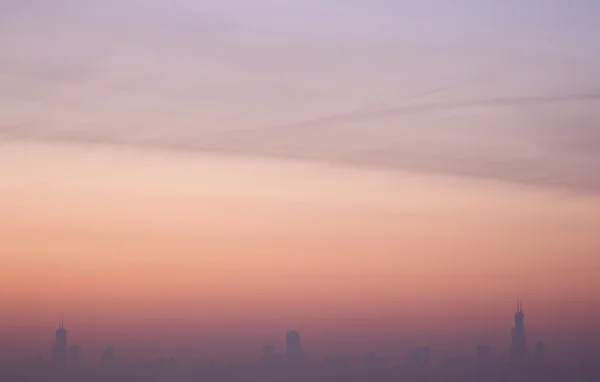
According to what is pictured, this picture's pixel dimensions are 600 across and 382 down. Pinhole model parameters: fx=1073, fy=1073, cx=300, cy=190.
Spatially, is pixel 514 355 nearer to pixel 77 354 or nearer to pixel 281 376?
pixel 281 376

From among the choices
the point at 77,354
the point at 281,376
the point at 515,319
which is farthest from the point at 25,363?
the point at 515,319

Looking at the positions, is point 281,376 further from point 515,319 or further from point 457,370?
point 515,319

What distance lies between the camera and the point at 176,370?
12488 centimetres

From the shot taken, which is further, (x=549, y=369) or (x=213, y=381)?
(x=549, y=369)

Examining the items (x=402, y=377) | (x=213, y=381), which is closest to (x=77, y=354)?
(x=213, y=381)

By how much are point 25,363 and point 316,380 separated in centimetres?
3428

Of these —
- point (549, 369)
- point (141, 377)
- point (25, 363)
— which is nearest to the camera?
point (25, 363)

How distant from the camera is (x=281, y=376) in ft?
418

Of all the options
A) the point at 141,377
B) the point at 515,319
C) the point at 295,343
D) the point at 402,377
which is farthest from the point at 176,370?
the point at 515,319

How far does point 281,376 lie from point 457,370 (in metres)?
21.7

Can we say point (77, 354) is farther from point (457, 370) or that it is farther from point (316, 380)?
point (457, 370)

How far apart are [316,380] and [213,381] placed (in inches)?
559

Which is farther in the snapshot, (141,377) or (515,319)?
(515,319)

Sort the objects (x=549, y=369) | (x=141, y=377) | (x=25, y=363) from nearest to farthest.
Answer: (x=25, y=363)
(x=141, y=377)
(x=549, y=369)
